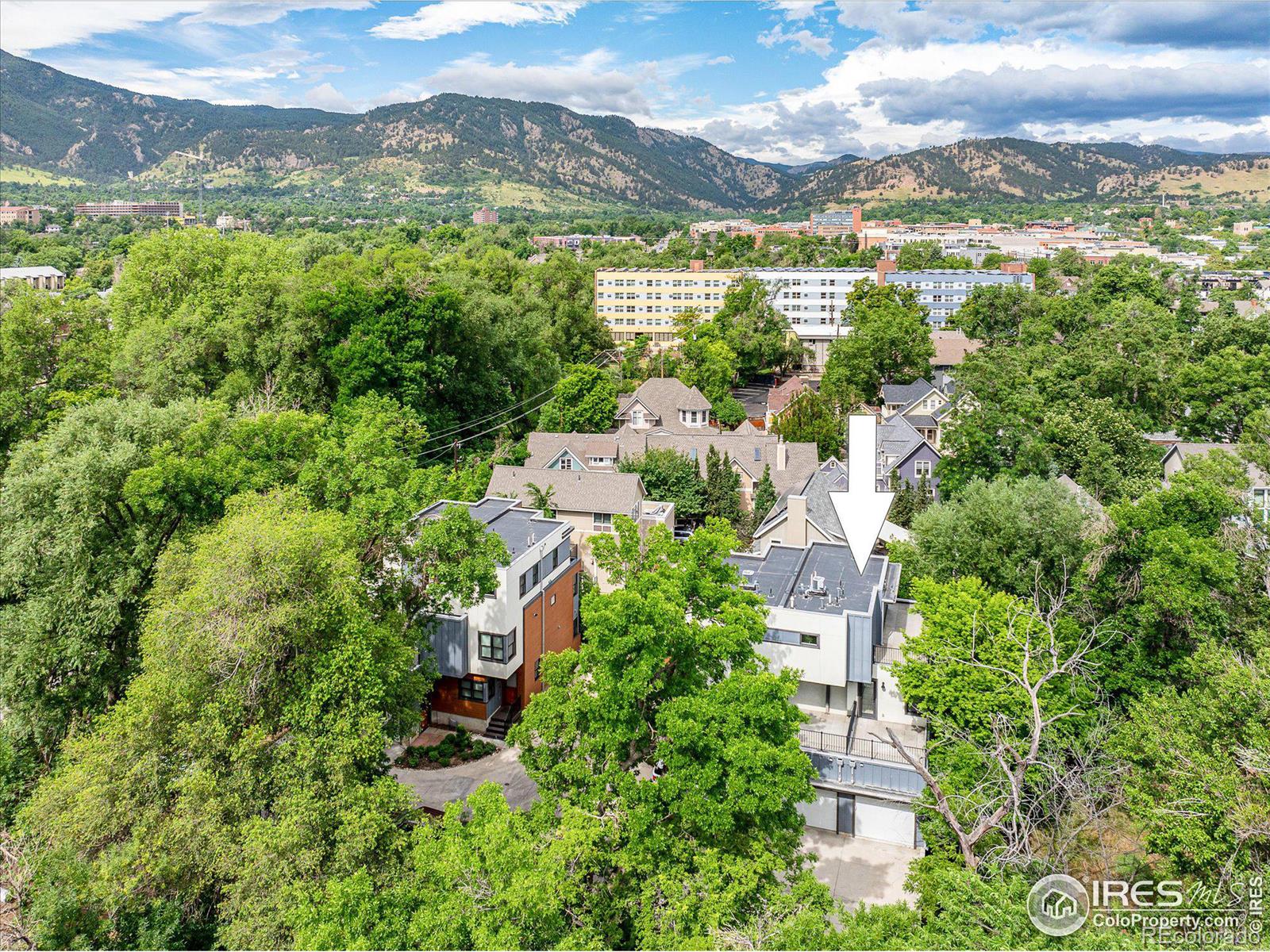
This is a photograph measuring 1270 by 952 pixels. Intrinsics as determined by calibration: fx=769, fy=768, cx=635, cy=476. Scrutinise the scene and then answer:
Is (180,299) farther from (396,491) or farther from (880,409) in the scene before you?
(880,409)

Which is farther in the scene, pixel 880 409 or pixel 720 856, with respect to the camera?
pixel 880 409

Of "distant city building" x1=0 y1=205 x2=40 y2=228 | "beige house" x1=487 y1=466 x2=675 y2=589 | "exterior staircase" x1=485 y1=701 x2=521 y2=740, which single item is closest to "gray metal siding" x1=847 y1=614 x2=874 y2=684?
"exterior staircase" x1=485 y1=701 x2=521 y2=740

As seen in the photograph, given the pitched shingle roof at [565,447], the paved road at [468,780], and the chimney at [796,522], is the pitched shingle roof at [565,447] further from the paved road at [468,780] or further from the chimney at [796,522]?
the paved road at [468,780]

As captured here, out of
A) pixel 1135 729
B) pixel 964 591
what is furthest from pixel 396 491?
pixel 1135 729

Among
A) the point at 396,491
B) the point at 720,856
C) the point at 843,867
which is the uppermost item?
the point at 396,491

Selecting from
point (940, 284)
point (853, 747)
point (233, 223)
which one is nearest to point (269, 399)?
point (853, 747)

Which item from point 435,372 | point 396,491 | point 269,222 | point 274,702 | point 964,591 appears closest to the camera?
point 274,702

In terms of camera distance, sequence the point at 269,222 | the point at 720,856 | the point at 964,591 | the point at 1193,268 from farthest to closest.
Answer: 1. the point at 269,222
2. the point at 1193,268
3. the point at 964,591
4. the point at 720,856

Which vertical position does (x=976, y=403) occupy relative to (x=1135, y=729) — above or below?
above

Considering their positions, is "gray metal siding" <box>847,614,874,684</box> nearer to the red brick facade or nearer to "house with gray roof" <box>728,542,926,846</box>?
"house with gray roof" <box>728,542,926,846</box>
